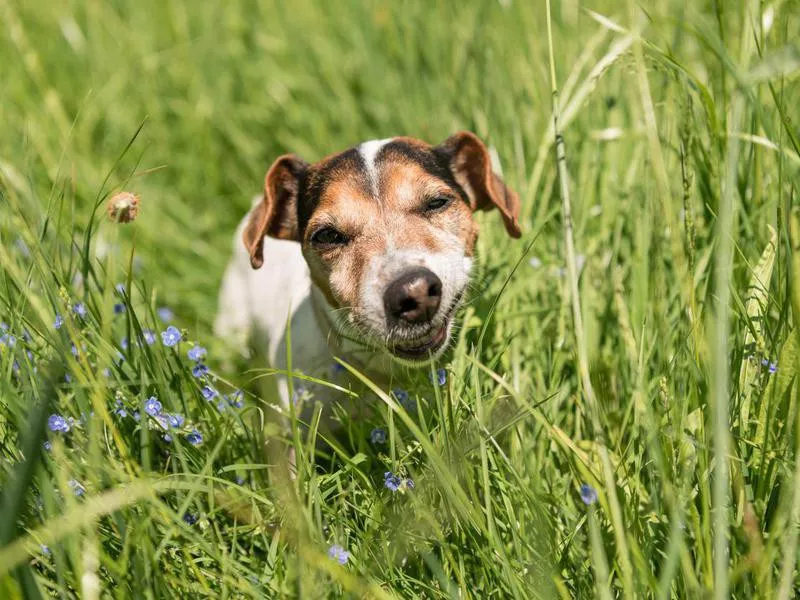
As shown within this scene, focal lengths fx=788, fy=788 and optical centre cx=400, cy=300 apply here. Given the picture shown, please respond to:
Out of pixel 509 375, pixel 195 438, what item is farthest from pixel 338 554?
pixel 509 375

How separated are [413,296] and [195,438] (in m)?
0.81

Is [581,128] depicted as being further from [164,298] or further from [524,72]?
[164,298]

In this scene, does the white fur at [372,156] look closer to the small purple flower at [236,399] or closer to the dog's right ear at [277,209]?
the dog's right ear at [277,209]

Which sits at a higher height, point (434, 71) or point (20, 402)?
point (434, 71)

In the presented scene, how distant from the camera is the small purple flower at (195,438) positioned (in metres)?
2.42

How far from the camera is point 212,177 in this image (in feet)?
16.9

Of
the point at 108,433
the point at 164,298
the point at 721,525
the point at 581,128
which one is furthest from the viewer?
the point at 164,298

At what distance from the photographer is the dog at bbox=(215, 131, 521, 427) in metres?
2.64

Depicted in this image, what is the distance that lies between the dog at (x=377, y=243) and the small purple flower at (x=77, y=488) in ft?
2.14

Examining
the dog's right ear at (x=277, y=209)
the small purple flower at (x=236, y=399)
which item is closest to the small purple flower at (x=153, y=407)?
the small purple flower at (x=236, y=399)

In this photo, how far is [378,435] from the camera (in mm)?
2490

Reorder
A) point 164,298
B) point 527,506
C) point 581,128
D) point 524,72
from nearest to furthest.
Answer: point 527,506
point 581,128
point 524,72
point 164,298

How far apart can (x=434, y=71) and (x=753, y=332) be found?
3.00 metres

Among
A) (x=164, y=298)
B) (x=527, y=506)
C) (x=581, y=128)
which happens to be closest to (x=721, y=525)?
(x=527, y=506)
